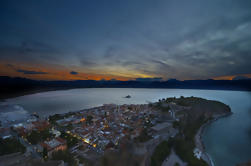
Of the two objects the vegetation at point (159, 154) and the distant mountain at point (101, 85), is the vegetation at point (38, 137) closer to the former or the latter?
the vegetation at point (159, 154)

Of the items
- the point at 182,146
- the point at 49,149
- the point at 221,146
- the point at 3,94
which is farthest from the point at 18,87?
the point at 221,146

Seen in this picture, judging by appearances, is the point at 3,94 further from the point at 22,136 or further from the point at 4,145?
the point at 4,145

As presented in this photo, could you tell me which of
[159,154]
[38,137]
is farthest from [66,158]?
[159,154]

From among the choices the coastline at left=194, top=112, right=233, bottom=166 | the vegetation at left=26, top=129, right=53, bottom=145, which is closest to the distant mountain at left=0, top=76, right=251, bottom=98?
the coastline at left=194, top=112, right=233, bottom=166

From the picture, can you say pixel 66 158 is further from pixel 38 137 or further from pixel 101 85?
pixel 101 85

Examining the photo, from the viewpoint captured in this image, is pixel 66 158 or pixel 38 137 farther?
pixel 38 137

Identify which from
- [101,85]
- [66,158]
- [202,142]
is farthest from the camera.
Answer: [101,85]
